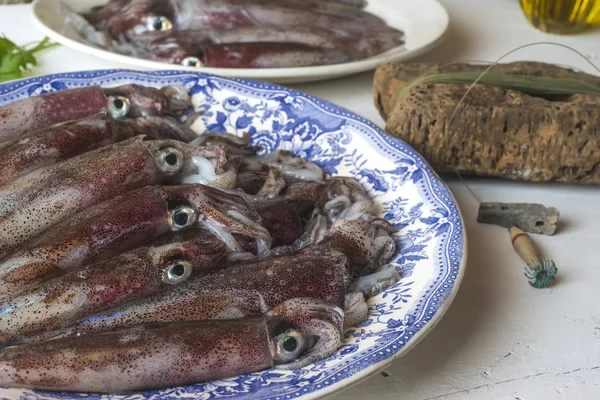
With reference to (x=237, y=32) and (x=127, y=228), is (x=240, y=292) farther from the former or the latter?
(x=237, y=32)

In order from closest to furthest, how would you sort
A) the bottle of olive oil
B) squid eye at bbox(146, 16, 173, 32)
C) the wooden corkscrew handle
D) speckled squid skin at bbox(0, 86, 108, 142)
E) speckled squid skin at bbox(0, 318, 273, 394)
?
1. speckled squid skin at bbox(0, 318, 273, 394)
2. the wooden corkscrew handle
3. speckled squid skin at bbox(0, 86, 108, 142)
4. squid eye at bbox(146, 16, 173, 32)
5. the bottle of olive oil

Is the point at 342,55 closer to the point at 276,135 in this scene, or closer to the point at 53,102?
the point at 276,135

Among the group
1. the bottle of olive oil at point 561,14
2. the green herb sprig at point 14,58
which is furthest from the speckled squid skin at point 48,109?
the bottle of olive oil at point 561,14

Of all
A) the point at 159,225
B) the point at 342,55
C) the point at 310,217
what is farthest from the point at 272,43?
the point at 159,225

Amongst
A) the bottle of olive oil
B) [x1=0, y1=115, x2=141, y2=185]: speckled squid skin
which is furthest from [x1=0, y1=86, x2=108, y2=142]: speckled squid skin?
the bottle of olive oil

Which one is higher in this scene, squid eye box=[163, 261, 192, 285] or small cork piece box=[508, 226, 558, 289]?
squid eye box=[163, 261, 192, 285]

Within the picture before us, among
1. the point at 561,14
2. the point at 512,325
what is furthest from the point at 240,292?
the point at 561,14

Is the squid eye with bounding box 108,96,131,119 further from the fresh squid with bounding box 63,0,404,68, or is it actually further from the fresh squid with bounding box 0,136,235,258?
the fresh squid with bounding box 63,0,404,68

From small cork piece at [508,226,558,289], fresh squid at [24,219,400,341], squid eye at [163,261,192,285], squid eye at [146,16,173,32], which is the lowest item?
small cork piece at [508,226,558,289]

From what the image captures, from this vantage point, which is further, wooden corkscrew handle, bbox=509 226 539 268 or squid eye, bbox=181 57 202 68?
squid eye, bbox=181 57 202 68
